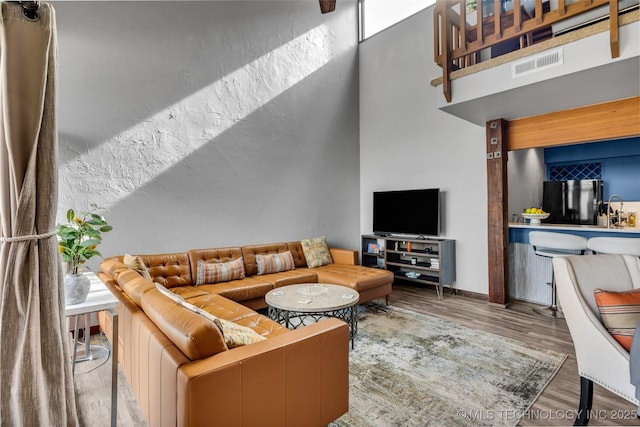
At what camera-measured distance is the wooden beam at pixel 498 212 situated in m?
4.07

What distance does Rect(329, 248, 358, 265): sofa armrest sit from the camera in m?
4.84

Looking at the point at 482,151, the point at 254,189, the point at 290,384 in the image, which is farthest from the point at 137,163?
the point at 482,151

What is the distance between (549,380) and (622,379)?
88 cm

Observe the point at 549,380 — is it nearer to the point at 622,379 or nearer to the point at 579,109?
the point at 622,379

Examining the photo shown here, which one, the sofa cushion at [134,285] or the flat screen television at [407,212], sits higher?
the flat screen television at [407,212]

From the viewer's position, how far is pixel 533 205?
5512 mm

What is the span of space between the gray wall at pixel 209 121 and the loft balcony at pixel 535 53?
2.30 meters

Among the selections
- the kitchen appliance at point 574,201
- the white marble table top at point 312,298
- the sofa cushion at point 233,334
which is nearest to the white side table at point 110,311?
the sofa cushion at point 233,334

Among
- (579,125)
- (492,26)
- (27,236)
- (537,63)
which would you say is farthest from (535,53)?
(27,236)

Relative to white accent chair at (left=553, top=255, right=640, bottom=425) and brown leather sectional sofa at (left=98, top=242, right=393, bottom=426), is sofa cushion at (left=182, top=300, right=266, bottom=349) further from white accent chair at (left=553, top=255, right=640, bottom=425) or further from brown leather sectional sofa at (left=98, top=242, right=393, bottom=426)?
white accent chair at (left=553, top=255, right=640, bottom=425)

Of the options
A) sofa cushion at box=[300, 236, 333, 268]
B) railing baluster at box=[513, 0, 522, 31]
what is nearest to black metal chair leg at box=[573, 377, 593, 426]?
railing baluster at box=[513, 0, 522, 31]

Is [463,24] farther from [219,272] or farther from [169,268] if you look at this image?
[169,268]

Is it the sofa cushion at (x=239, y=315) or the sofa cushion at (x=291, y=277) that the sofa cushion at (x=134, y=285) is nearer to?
the sofa cushion at (x=239, y=315)

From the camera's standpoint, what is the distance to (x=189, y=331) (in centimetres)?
139
